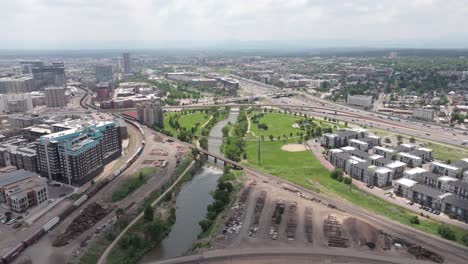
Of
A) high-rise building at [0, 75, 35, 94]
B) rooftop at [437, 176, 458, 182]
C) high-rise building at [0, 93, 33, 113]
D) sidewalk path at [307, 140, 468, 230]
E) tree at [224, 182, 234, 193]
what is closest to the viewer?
sidewalk path at [307, 140, 468, 230]

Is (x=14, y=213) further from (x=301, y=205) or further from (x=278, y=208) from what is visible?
(x=301, y=205)

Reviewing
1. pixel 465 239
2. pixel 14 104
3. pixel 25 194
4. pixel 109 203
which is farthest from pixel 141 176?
pixel 14 104

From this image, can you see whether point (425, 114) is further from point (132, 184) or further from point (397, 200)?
point (132, 184)

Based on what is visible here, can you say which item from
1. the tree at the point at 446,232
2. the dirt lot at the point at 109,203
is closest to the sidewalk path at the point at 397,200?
the tree at the point at 446,232

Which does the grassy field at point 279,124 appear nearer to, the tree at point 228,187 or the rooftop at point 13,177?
the tree at point 228,187

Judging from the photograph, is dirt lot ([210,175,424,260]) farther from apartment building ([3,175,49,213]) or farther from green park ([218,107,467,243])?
apartment building ([3,175,49,213])

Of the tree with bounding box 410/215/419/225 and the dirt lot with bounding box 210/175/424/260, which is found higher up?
the tree with bounding box 410/215/419/225

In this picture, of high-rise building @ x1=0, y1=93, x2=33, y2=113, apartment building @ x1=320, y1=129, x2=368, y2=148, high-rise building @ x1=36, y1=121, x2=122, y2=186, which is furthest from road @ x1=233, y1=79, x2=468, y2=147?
high-rise building @ x1=0, y1=93, x2=33, y2=113
